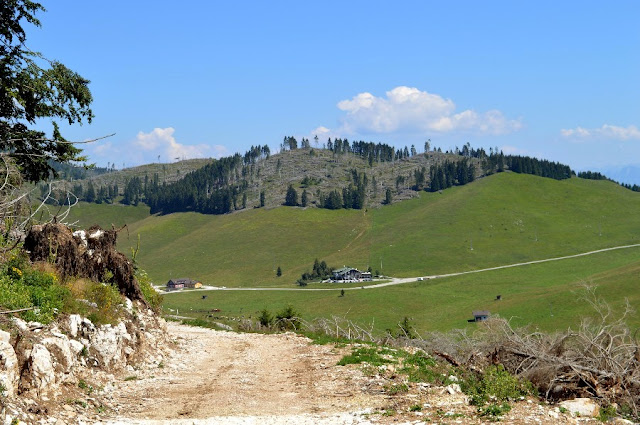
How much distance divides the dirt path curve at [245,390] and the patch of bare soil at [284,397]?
25mm

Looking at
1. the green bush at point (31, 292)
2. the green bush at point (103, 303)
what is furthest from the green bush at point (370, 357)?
the green bush at point (31, 292)

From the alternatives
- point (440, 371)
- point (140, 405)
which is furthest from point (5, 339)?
point (440, 371)

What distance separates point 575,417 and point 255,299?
135 m

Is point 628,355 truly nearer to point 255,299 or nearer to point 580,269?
point 255,299

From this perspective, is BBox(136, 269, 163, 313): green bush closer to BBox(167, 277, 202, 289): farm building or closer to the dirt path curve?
the dirt path curve

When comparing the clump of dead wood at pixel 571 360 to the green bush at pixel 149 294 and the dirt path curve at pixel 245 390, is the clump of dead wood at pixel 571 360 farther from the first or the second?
the green bush at pixel 149 294

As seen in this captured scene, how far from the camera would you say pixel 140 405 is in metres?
15.0

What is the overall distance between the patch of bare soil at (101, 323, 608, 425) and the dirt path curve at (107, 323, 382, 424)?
25 millimetres

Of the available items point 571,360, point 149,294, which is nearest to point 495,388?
point 571,360

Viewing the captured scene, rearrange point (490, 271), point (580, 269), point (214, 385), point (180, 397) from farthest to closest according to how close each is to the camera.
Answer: point (490, 271) < point (580, 269) < point (214, 385) < point (180, 397)

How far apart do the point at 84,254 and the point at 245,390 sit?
8.59 meters

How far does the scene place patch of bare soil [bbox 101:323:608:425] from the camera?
13633 millimetres

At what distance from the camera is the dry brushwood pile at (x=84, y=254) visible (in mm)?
20141

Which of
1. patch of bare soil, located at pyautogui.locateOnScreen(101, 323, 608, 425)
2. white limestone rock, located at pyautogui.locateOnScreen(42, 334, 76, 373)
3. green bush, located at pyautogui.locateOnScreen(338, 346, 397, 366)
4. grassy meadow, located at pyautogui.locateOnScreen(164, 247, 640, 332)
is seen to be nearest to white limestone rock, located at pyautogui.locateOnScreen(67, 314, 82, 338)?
white limestone rock, located at pyautogui.locateOnScreen(42, 334, 76, 373)
